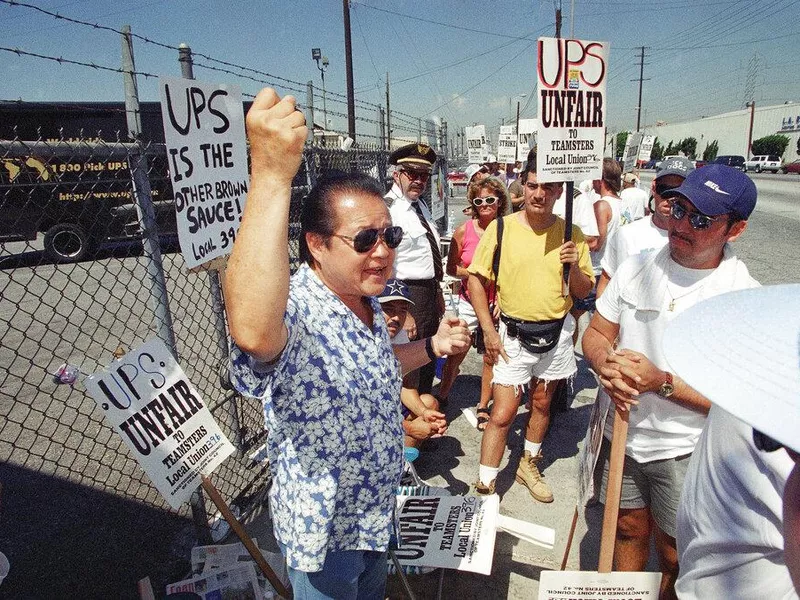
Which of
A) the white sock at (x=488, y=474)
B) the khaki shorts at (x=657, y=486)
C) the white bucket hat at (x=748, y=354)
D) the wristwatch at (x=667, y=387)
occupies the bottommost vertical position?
the white sock at (x=488, y=474)

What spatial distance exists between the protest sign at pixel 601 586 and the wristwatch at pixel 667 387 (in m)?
0.68

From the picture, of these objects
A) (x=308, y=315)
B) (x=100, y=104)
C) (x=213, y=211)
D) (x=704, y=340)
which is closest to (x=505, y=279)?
(x=213, y=211)

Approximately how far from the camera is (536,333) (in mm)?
3213

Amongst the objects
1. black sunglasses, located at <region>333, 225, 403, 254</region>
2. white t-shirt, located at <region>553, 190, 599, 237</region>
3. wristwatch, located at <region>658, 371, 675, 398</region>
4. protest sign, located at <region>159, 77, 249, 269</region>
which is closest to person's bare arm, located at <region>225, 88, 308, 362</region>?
black sunglasses, located at <region>333, 225, 403, 254</region>

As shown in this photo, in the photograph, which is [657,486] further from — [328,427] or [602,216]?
[602,216]

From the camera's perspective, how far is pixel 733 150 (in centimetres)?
6762

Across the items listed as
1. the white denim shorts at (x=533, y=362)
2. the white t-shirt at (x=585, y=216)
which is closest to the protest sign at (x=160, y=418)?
the white denim shorts at (x=533, y=362)

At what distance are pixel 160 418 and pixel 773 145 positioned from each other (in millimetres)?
67791

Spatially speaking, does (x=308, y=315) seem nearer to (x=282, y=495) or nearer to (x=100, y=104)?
(x=282, y=495)

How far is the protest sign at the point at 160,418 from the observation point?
2012 mm

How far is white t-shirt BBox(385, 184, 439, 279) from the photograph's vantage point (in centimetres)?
383

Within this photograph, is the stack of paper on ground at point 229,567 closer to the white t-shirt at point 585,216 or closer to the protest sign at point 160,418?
the protest sign at point 160,418

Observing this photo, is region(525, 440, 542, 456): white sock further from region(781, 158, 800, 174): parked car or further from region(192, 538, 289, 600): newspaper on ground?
region(781, 158, 800, 174): parked car

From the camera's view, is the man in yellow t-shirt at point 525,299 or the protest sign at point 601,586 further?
the man in yellow t-shirt at point 525,299
